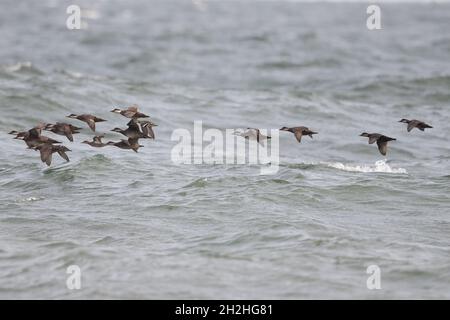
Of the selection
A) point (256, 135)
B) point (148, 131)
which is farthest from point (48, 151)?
point (256, 135)

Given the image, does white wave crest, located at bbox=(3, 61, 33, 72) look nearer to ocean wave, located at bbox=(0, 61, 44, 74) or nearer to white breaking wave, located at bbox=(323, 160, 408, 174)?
ocean wave, located at bbox=(0, 61, 44, 74)

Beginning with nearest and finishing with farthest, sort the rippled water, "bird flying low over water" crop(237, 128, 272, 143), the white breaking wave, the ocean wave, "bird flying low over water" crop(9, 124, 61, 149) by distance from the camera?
1. the rippled water
2. "bird flying low over water" crop(9, 124, 61, 149)
3. "bird flying low over water" crop(237, 128, 272, 143)
4. the white breaking wave
5. the ocean wave

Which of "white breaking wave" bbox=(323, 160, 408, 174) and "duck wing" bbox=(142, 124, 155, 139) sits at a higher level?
"duck wing" bbox=(142, 124, 155, 139)

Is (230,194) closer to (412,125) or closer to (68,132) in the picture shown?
(68,132)

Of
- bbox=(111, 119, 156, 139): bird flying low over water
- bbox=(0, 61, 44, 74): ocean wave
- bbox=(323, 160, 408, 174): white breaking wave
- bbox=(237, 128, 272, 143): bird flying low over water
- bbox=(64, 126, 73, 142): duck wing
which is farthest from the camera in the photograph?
bbox=(0, 61, 44, 74): ocean wave

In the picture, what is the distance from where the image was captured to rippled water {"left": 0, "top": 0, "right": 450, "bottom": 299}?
439 inches

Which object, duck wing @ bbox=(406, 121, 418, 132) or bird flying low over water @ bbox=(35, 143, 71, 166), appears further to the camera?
bird flying low over water @ bbox=(35, 143, 71, 166)

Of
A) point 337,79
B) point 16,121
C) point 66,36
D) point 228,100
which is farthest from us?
point 66,36

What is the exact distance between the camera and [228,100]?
2603 cm

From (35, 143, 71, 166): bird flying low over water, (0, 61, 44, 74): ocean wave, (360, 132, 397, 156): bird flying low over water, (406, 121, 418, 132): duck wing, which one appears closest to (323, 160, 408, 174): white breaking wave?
(360, 132, 397, 156): bird flying low over water

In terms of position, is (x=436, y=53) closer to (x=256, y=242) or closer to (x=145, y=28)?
(x=145, y=28)

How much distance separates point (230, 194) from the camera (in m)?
15.0

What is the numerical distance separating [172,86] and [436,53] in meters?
15.0
